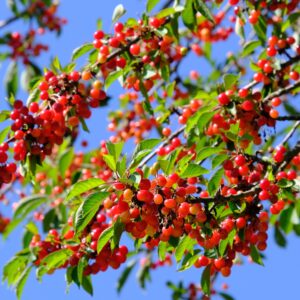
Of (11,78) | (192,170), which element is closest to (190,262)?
(192,170)

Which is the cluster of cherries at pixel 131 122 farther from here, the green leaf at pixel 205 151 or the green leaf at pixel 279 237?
the green leaf at pixel 205 151

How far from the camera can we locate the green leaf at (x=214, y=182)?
8.16 feet

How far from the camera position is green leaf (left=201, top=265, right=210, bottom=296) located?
8.89 feet

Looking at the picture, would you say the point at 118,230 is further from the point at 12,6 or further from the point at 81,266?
the point at 12,6

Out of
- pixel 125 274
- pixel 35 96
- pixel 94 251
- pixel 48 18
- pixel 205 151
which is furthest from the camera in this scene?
pixel 48 18

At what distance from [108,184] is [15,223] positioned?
7.57 feet

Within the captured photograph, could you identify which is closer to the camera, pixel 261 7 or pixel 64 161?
pixel 261 7

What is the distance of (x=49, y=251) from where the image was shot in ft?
10.2

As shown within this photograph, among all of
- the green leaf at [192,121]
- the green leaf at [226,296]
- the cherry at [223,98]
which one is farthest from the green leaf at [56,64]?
the green leaf at [226,296]

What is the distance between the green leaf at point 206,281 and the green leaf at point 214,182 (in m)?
0.41

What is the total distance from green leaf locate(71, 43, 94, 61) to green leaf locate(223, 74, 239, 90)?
0.69m

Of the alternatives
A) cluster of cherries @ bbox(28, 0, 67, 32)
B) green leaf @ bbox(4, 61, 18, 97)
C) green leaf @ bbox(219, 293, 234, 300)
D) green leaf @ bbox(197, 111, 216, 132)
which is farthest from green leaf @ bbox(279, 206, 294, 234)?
cluster of cherries @ bbox(28, 0, 67, 32)

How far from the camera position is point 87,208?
231 centimetres

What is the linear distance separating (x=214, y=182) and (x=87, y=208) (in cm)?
51
